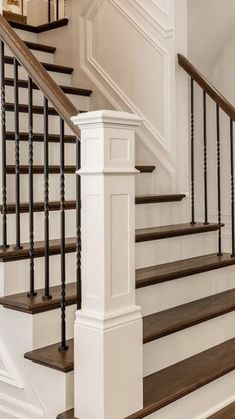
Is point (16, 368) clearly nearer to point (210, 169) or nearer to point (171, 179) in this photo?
point (171, 179)

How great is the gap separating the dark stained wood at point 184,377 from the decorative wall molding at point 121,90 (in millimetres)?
1438

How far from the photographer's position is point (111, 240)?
6.22 feet

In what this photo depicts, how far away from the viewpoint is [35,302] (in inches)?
86.7

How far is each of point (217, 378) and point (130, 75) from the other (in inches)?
89.7

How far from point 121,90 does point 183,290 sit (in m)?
1.72

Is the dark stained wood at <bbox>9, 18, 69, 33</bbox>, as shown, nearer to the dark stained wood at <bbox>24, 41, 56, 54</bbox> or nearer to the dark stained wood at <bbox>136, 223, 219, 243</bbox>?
the dark stained wood at <bbox>24, 41, 56, 54</bbox>

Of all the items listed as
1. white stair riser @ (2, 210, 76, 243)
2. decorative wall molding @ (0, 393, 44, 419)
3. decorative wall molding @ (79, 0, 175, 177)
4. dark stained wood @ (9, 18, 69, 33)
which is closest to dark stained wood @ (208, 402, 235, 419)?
decorative wall molding @ (0, 393, 44, 419)

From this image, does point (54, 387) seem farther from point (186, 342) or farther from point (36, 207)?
point (36, 207)

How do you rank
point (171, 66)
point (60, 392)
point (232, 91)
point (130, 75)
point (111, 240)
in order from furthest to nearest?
point (232, 91) → point (130, 75) → point (171, 66) → point (60, 392) → point (111, 240)

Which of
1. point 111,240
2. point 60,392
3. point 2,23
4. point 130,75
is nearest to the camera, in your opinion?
point 111,240

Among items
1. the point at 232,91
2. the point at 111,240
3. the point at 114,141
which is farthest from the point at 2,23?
the point at 232,91

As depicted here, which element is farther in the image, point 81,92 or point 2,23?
point 81,92

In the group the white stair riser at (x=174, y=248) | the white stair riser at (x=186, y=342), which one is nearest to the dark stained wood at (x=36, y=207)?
the white stair riser at (x=174, y=248)

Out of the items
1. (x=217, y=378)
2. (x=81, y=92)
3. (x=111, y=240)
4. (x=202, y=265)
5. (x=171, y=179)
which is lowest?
(x=217, y=378)
